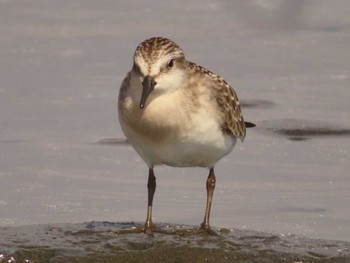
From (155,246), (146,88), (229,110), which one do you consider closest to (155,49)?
(146,88)

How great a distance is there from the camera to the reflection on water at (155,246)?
887 cm

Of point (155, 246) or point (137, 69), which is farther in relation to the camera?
point (137, 69)

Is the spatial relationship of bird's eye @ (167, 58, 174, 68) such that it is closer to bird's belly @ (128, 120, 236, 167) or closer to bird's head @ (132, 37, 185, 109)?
bird's head @ (132, 37, 185, 109)

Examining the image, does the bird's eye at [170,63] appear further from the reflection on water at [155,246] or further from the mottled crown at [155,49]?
the reflection on water at [155,246]

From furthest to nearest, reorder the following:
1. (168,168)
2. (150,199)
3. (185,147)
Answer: (168,168) < (150,199) < (185,147)

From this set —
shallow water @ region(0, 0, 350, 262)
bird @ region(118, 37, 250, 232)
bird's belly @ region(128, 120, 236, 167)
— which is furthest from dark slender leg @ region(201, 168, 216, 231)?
bird's belly @ region(128, 120, 236, 167)

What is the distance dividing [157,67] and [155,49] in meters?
0.14

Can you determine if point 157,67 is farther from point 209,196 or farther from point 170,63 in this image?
point 209,196

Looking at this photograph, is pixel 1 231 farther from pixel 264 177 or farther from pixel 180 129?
pixel 264 177

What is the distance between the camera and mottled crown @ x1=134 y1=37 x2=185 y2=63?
9281mm

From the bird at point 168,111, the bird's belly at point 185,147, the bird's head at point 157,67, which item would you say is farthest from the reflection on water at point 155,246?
the bird's head at point 157,67

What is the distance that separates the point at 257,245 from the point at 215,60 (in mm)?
4759

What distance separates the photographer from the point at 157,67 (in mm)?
9312

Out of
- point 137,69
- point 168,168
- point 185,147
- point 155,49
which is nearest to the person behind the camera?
point 137,69
